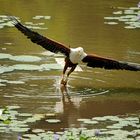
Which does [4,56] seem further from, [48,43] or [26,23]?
[26,23]

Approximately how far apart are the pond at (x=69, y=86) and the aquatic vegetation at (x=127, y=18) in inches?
0.8

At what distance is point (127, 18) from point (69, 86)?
661cm

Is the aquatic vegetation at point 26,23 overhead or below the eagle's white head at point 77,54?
overhead

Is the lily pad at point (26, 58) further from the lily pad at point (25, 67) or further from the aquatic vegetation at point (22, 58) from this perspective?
the lily pad at point (25, 67)

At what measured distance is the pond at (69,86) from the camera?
6.66m

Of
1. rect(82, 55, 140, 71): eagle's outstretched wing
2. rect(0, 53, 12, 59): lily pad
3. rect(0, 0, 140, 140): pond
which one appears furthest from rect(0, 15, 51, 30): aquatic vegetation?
rect(82, 55, 140, 71): eagle's outstretched wing

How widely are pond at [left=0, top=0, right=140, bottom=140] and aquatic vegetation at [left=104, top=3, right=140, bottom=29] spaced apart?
0.02 metres

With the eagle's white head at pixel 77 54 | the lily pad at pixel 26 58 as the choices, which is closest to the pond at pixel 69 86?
the lily pad at pixel 26 58

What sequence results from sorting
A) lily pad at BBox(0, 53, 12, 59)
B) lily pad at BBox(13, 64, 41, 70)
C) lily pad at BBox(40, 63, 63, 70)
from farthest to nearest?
lily pad at BBox(0, 53, 12, 59), lily pad at BBox(40, 63, 63, 70), lily pad at BBox(13, 64, 41, 70)

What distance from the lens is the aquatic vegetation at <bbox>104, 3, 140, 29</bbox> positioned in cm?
1407

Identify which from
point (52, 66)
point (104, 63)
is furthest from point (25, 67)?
point (104, 63)

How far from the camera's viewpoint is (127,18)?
48.9ft

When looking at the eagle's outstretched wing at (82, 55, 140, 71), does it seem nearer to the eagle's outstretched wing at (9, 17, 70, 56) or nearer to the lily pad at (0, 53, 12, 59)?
the eagle's outstretched wing at (9, 17, 70, 56)

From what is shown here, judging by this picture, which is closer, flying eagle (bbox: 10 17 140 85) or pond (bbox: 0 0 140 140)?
pond (bbox: 0 0 140 140)
